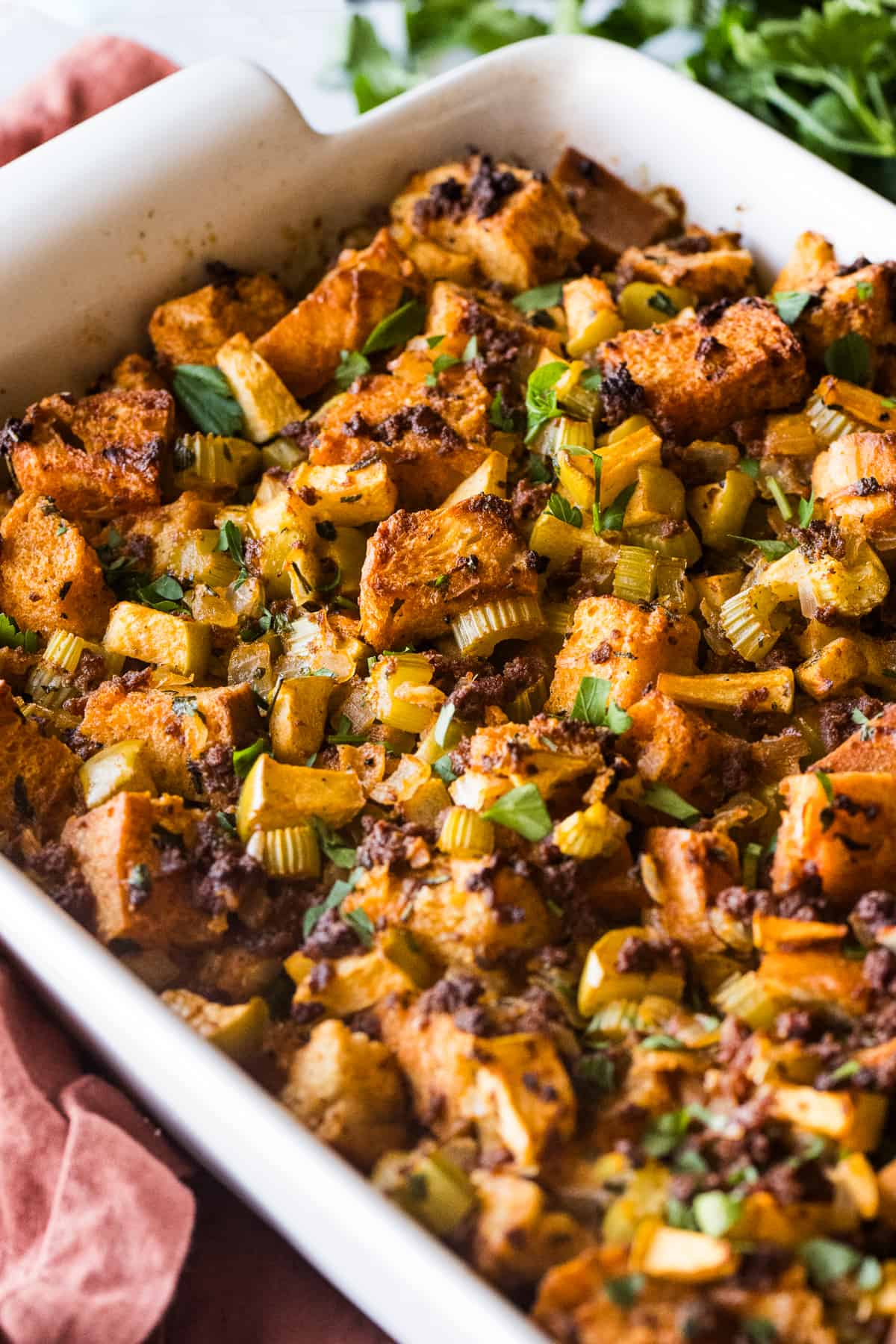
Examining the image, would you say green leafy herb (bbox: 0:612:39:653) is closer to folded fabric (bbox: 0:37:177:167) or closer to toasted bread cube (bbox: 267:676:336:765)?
toasted bread cube (bbox: 267:676:336:765)

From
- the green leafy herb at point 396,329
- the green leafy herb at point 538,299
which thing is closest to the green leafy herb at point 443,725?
the green leafy herb at point 396,329

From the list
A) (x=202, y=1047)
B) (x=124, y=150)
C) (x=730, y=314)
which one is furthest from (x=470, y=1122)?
(x=124, y=150)

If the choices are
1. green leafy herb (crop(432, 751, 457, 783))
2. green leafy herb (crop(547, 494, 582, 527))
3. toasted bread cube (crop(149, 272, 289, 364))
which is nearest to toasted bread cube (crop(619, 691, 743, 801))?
green leafy herb (crop(432, 751, 457, 783))

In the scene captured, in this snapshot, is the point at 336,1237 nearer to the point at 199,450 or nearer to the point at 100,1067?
the point at 100,1067

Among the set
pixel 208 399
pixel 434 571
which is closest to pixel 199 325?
pixel 208 399

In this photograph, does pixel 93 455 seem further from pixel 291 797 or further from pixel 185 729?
pixel 291 797

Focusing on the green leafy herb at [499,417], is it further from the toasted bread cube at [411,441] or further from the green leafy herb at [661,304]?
the green leafy herb at [661,304]
